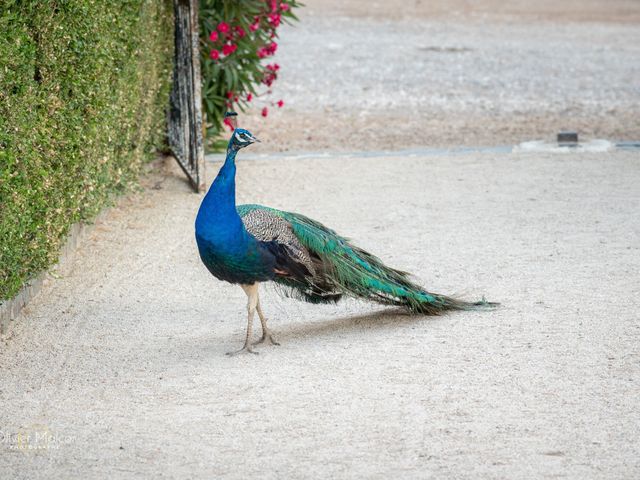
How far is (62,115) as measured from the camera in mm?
7102

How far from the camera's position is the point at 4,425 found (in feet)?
16.9

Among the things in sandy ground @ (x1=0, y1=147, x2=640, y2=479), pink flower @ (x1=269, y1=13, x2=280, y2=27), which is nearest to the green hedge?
sandy ground @ (x1=0, y1=147, x2=640, y2=479)

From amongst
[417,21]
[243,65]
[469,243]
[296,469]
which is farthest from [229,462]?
[417,21]

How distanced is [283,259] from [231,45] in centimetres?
584

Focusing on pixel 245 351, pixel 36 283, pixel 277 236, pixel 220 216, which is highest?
pixel 220 216

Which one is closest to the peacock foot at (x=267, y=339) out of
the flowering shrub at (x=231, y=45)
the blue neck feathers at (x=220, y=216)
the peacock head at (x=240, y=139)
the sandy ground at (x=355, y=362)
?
the sandy ground at (x=355, y=362)

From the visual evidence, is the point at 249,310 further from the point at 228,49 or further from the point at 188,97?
the point at 228,49

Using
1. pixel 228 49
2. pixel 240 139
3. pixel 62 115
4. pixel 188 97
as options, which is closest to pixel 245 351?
pixel 240 139

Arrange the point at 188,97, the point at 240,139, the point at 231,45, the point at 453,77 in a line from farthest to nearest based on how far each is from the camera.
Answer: the point at 453,77, the point at 231,45, the point at 188,97, the point at 240,139

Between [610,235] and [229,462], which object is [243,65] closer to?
[610,235]

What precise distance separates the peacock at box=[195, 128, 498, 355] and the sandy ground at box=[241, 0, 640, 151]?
6267 millimetres

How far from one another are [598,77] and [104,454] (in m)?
14.3

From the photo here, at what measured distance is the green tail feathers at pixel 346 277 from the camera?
6.40m

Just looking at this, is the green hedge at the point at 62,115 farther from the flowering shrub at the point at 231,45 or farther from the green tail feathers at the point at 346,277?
the flowering shrub at the point at 231,45
